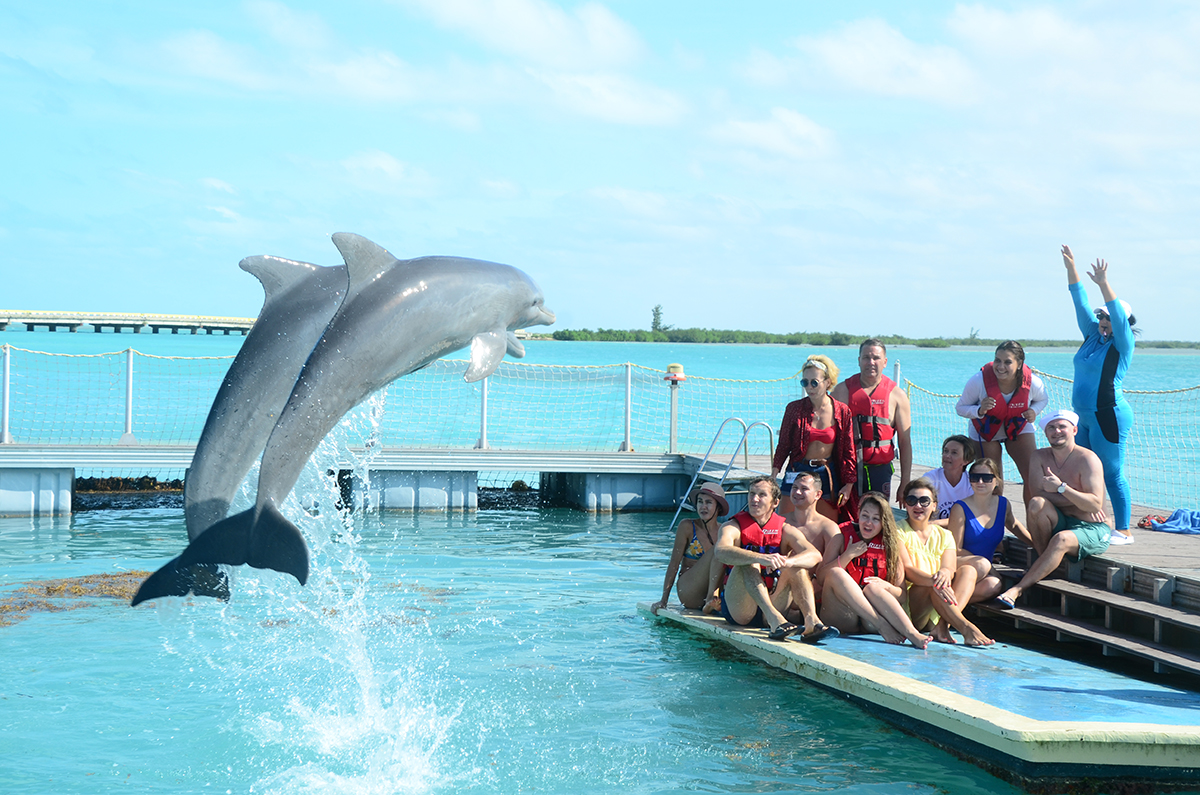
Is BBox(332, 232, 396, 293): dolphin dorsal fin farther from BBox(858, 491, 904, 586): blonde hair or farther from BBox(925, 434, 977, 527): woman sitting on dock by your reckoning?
BBox(925, 434, 977, 527): woman sitting on dock

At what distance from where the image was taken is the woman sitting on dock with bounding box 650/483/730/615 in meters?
7.80

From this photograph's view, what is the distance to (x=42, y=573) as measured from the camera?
10008 mm

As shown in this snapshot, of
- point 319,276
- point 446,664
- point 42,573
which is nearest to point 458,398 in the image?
point 42,573

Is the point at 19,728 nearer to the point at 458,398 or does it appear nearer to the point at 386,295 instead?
the point at 386,295

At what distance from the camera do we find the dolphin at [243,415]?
14.7 feet

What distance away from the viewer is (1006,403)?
7.10m

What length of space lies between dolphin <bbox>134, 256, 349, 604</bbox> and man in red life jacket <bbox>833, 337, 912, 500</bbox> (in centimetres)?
370

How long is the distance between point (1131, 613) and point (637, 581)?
4.73 metres

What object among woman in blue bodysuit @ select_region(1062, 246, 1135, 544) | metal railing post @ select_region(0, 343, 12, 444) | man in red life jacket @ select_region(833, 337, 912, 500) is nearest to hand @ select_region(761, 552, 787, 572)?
man in red life jacket @ select_region(833, 337, 912, 500)

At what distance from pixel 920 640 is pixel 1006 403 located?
5.63 ft

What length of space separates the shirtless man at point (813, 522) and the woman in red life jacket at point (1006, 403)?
3.72ft

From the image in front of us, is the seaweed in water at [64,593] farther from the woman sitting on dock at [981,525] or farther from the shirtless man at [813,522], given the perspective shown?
the woman sitting on dock at [981,525]

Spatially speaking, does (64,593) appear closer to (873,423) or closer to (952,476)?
(873,423)

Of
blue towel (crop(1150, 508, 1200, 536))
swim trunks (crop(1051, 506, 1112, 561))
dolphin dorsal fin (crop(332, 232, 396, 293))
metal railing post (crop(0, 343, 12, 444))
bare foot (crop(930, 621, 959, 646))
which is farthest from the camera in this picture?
metal railing post (crop(0, 343, 12, 444))
